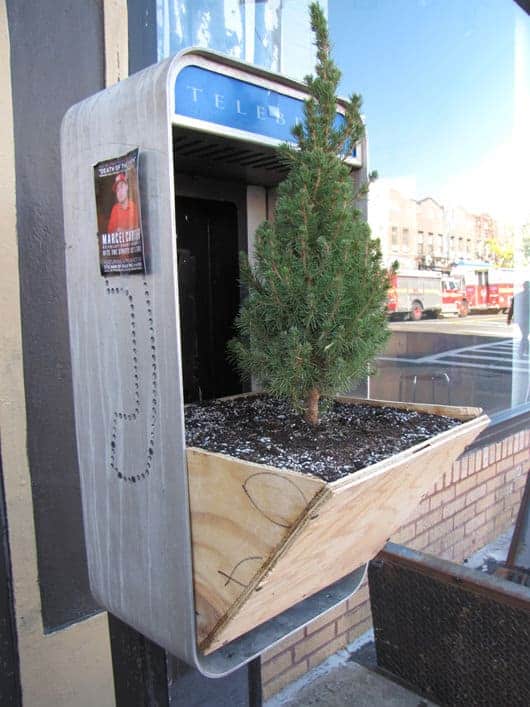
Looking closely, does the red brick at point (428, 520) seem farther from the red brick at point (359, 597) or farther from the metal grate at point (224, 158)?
the metal grate at point (224, 158)

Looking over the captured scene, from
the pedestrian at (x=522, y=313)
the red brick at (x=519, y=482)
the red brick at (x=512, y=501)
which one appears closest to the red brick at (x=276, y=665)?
the red brick at (x=512, y=501)

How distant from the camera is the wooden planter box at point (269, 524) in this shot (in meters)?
0.96

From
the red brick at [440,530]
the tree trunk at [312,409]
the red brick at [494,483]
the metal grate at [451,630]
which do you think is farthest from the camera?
the red brick at [494,483]

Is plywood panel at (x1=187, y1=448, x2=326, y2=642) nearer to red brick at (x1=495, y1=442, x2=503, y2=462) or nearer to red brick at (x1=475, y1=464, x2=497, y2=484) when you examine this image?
red brick at (x1=475, y1=464, x2=497, y2=484)

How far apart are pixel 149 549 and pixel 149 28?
5.41 ft

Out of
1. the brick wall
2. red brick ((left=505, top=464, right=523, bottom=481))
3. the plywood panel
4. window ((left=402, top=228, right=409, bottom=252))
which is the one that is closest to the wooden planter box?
the plywood panel

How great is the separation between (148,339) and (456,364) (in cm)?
304

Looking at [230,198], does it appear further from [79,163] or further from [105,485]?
[105,485]

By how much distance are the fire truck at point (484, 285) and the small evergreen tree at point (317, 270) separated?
280cm

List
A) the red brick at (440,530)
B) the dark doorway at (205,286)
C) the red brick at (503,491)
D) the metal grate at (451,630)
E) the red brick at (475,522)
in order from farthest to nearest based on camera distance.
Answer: the red brick at (503,491), the red brick at (475,522), the red brick at (440,530), the metal grate at (451,630), the dark doorway at (205,286)

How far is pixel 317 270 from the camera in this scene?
3.79ft

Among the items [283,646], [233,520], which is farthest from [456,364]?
[233,520]

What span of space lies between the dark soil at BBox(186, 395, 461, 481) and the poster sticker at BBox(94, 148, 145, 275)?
14.4 inches

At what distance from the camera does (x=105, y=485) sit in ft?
4.09
